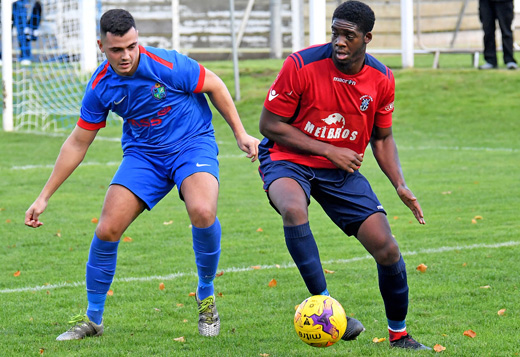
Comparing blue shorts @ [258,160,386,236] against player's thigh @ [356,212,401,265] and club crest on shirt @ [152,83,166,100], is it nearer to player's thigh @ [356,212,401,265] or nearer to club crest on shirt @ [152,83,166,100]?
player's thigh @ [356,212,401,265]

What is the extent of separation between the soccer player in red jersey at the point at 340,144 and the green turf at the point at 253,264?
520 mm

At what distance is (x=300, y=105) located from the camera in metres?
5.22

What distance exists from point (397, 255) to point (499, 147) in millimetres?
10991

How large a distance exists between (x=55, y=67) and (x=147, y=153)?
48.4 ft

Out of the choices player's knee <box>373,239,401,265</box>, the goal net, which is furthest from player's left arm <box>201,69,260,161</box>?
the goal net

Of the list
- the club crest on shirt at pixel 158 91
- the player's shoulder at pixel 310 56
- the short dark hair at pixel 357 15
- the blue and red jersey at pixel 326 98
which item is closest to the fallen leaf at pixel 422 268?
the blue and red jersey at pixel 326 98

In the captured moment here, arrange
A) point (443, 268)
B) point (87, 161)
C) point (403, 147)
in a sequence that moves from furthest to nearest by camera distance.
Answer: point (403, 147), point (87, 161), point (443, 268)

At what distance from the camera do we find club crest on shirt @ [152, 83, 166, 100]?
548cm

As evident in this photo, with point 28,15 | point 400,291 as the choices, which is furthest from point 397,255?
point 28,15

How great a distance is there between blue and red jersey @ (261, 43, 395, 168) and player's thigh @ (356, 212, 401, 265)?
47 centimetres

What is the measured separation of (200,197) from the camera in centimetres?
533

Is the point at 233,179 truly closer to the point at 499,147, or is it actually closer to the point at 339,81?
the point at 499,147

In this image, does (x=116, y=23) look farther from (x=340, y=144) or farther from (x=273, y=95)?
(x=340, y=144)

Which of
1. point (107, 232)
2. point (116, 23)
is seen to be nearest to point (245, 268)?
point (107, 232)
